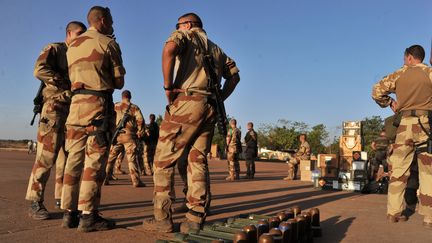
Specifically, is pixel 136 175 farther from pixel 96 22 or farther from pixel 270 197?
pixel 96 22

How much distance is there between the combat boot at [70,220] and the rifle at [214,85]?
5.91 ft

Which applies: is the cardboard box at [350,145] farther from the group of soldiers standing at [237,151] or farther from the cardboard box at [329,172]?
the group of soldiers standing at [237,151]

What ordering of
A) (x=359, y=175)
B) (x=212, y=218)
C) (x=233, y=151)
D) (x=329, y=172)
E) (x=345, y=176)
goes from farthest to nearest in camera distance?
(x=233, y=151), (x=329, y=172), (x=345, y=176), (x=359, y=175), (x=212, y=218)

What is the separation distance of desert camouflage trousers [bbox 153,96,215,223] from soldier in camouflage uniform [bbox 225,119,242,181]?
300 inches

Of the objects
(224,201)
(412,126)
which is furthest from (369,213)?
(224,201)

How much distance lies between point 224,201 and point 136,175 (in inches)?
104

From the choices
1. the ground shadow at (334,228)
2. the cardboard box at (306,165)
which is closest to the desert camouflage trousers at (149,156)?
the cardboard box at (306,165)

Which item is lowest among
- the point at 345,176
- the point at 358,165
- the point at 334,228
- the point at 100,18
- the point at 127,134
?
the point at 334,228

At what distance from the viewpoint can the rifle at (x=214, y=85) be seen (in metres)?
4.19

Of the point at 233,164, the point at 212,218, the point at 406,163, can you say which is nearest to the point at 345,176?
the point at 233,164

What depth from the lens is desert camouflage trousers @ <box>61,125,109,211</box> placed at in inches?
153

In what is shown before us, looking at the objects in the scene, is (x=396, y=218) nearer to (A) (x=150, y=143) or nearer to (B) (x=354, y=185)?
(B) (x=354, y=185)

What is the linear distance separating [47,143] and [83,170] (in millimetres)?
1032

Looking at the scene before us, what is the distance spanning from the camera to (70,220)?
396 cm
